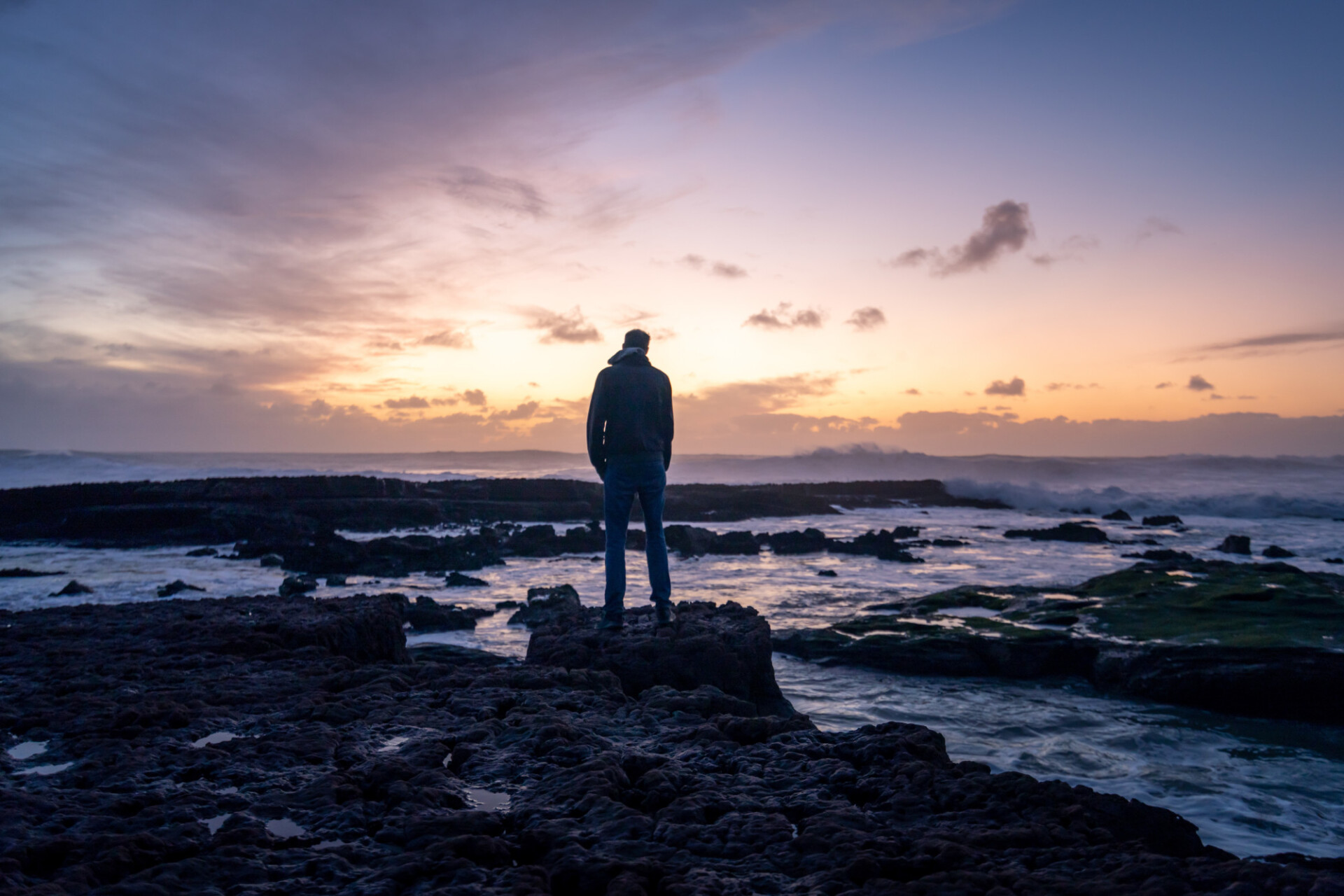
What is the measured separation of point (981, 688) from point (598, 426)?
490cm

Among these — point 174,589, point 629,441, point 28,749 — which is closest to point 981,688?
point 629,441

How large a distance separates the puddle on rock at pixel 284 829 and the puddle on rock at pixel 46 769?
1.26 metres

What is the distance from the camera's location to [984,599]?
→ 37.9 ft

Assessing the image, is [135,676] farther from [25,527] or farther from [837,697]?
[25,527]

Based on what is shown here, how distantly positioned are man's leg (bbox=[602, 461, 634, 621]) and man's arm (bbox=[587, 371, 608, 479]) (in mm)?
97

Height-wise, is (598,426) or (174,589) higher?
(598,426)

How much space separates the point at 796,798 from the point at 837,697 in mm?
4513

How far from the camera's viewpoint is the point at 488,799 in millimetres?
3051

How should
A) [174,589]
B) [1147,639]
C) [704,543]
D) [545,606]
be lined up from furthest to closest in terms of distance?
1. [704,543]
2. [174,589]
3. [545,606]
4. [1147,639]

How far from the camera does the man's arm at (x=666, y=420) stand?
6.24 m

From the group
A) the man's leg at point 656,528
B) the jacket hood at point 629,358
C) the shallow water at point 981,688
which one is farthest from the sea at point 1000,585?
the jacket hood at point 629,358

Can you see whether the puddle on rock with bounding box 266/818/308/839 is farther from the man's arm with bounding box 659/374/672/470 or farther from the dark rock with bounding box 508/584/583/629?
the dark rock with bounding box 508/584/583/629

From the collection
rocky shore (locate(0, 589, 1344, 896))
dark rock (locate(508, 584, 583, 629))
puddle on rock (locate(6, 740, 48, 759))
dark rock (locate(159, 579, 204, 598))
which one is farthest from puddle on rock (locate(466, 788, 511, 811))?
dark rock (locate(159, 579, 204, 598))

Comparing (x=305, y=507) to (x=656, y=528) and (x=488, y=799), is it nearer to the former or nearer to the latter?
(x=656, y=528)
